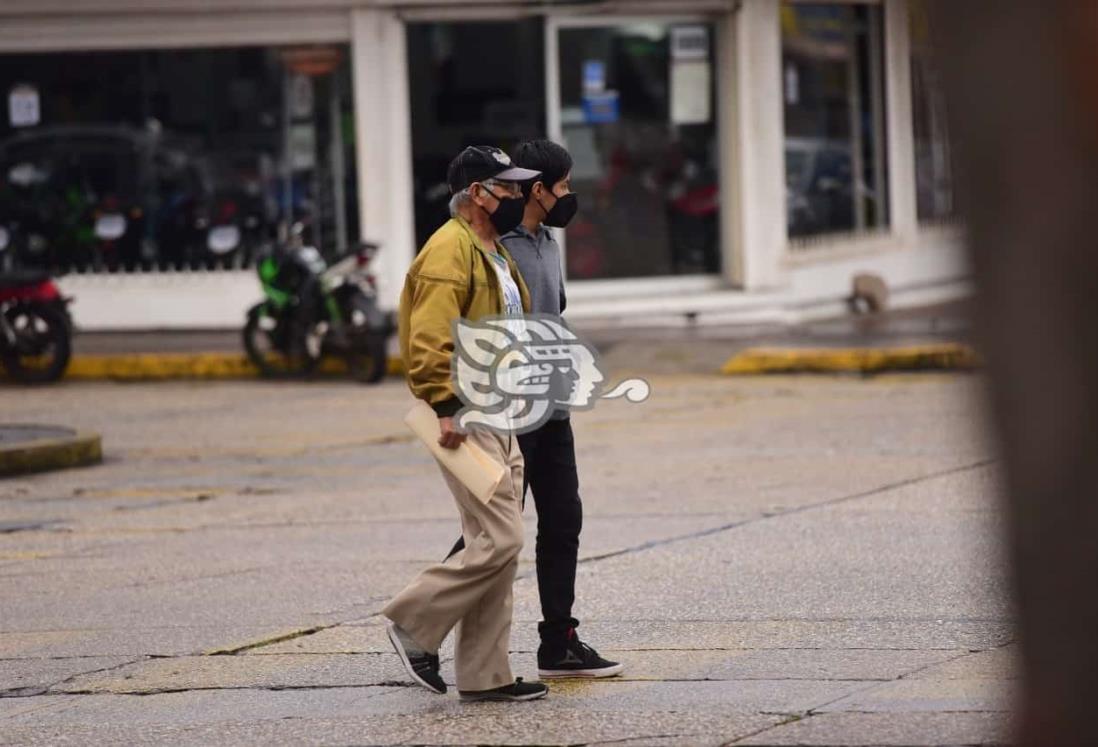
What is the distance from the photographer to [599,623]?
26.4ft

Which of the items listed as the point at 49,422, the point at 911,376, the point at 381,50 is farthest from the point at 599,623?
the point at 381,50

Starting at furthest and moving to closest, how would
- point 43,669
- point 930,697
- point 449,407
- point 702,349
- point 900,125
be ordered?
point 900,125, point 702,349, point 43,669, point 449,407, point 930,697

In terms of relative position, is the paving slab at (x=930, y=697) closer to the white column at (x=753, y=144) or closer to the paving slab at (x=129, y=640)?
the paving slab at (x=129, y=640)

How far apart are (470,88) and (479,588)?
48.0 ft

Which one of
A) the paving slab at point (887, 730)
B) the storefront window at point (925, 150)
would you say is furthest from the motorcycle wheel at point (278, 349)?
the paving slab at point (887, 730)

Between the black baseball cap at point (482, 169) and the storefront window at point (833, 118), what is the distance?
15.2 meters

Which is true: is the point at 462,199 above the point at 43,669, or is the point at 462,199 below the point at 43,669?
above

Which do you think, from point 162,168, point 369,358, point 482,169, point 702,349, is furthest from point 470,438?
point 162,168

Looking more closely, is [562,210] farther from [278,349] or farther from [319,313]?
[278,349]

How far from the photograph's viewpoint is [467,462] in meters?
6.56

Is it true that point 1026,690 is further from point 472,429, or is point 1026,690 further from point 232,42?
point 232,42

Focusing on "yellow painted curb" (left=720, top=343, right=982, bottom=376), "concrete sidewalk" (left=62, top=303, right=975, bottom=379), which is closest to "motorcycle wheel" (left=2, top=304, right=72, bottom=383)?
"concrete sidewalk" (left=62, top=303, right=975, bottom=379)

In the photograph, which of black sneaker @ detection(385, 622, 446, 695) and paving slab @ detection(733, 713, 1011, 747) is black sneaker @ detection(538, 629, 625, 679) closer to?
black sneaker @ detection(385, 622, 446, 695)

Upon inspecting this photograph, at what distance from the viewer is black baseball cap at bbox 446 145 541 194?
680 cm
